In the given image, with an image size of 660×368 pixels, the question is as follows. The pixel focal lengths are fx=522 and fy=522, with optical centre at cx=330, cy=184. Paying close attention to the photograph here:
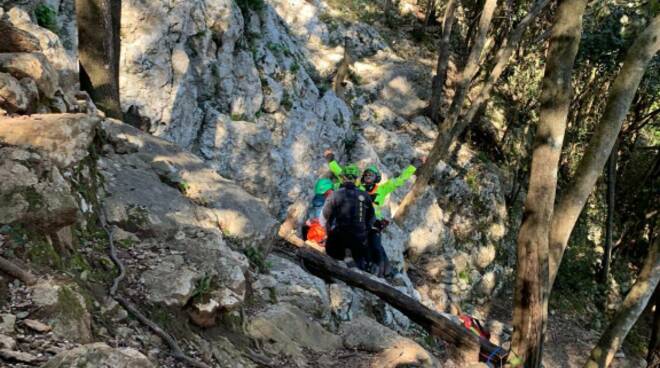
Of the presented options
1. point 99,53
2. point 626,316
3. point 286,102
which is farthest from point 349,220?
point 286,102

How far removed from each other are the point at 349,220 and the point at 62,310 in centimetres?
644

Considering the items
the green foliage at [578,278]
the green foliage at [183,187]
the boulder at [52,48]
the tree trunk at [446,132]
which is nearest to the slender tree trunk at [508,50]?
the tree trunk at [446,132]

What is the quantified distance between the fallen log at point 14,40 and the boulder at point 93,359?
4.03 m

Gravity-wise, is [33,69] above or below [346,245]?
above

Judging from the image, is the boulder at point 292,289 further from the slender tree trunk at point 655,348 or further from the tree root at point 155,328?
the slender tree trunk at point 655,348

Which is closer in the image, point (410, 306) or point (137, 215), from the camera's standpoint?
point (137, 215)

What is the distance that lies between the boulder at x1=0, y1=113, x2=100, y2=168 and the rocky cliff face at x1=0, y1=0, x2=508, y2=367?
0.02m

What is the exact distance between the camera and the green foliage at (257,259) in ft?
22.3

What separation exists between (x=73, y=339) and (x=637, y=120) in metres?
21.5

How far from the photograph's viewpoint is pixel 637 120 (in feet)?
65.0

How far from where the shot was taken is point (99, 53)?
24.0ft

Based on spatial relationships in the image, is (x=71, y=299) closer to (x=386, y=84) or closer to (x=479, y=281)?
(x=479, y=281)

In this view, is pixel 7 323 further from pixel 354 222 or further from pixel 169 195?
pixel 354 222

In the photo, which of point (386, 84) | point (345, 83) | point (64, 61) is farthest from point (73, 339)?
point (386, 84)
